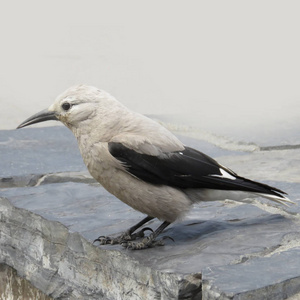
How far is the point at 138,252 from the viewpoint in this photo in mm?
2623

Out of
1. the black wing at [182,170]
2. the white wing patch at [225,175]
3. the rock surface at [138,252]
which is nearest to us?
the rock surface at [138,252]

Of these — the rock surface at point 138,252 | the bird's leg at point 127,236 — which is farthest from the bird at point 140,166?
the rock surface at point 138,252

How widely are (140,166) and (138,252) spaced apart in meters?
0.31

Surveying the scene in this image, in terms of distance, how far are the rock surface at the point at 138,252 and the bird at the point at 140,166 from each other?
0.40 ft

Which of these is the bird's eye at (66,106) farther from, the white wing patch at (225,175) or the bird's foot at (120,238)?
the white wing patch at (225,175)

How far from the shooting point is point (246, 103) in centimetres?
700

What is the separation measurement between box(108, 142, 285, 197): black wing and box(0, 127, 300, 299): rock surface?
0.19 m

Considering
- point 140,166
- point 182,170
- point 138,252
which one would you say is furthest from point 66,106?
point 138,252

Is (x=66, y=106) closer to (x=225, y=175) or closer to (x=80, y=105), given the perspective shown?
(x=80, y=105)

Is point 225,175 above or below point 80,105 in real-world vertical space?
below

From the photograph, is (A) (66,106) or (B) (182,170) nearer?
(B) (182,170)

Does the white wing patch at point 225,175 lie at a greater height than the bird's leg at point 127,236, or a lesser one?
greater

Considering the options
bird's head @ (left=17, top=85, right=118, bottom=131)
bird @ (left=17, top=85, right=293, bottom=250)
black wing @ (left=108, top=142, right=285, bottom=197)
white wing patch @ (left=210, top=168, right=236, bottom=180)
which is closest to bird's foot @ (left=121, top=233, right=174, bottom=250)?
bird @ (left=17, top=85, right=293, bottom=250)

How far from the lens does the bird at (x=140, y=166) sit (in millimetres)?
2662
